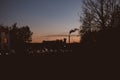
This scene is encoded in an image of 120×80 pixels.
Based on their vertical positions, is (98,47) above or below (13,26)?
below

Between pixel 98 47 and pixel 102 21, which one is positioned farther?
pixel 102 21

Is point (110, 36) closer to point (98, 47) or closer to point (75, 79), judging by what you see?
point (98, 47)

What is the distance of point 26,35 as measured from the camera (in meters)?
107

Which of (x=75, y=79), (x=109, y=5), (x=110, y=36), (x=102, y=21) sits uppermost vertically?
(x=109, y=5)

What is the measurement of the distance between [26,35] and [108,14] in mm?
73263

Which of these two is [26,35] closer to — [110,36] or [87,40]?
[87,40]

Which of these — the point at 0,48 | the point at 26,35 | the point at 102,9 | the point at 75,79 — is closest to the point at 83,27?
the point at 102,9

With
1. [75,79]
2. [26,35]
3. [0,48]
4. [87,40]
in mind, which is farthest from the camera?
[26,35]

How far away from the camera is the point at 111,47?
21.5 m

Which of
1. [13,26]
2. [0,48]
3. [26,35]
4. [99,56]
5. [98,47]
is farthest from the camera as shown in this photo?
[26,35]

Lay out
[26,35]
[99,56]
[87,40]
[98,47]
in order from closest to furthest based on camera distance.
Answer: [99,56] < [98,47] < [87,40] < [26,35]

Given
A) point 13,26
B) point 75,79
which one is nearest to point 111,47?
point 75,79

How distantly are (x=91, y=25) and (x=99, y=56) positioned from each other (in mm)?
17113

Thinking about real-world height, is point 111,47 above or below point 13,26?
below
